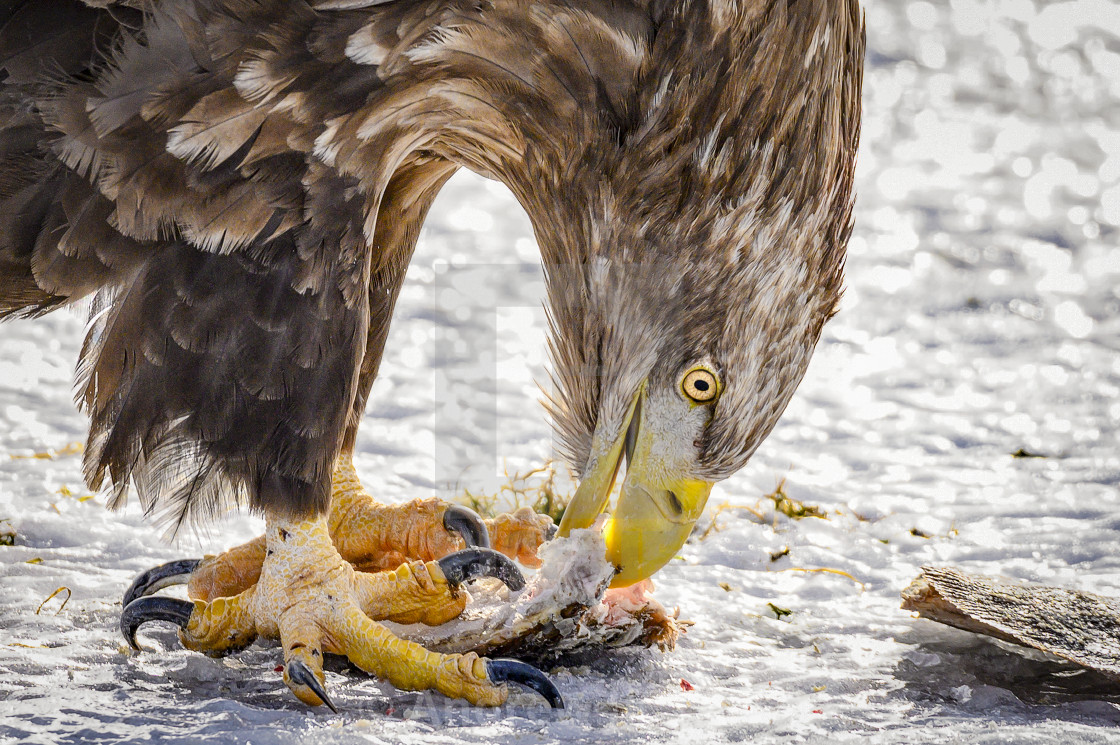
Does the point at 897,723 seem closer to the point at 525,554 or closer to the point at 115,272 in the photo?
the point at 525,554

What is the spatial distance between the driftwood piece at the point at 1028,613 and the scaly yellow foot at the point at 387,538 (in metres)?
0.95

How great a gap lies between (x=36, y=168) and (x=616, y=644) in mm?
1605

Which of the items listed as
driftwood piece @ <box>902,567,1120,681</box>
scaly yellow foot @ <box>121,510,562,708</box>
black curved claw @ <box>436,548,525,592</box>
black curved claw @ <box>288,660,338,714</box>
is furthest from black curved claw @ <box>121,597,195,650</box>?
driftwood piece @ <box>902,567,1120,681</box>

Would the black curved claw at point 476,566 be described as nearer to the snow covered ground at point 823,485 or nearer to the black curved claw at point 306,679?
the snow covered ground at point 823,485

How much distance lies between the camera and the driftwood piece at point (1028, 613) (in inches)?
98.7

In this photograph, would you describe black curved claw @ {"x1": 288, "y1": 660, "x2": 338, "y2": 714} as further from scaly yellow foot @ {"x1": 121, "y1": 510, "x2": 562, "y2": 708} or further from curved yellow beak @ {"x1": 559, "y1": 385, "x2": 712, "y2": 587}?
curved yellow beak @ {"x1": 559, "y1": 385, "x2": 712, "y2": 587}

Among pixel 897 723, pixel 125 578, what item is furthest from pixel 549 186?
pixel 125 578

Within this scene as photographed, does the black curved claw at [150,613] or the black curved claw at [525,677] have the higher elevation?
the black curved claw at [525,677]

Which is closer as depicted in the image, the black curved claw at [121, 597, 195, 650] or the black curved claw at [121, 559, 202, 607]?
the black curved claw at [121, 597, 195, 650]

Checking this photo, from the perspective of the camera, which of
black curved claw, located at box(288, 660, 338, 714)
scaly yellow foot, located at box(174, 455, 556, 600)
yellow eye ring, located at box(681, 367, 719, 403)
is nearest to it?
black curved claw, located at box(288, 660, 338, 714)

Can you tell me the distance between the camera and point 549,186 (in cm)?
244

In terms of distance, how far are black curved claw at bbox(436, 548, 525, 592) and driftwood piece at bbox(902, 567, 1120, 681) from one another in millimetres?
975

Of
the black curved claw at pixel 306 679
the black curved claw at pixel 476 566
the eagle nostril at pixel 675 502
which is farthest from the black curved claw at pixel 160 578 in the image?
the eagle nostril at pixel 675 502

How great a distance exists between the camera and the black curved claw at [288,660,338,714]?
2209mm
